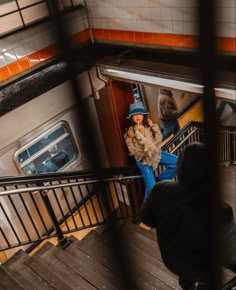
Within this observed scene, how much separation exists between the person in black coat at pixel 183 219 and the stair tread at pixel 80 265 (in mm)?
1363

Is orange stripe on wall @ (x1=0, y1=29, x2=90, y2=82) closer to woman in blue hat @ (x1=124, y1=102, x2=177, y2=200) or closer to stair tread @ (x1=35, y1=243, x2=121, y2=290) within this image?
woman in blue hat @ (x1=124, y1=102, x2=177, y2=200)

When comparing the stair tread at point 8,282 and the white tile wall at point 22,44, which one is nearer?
the stair tread at point 8,282

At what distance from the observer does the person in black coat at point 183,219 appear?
1.78 m

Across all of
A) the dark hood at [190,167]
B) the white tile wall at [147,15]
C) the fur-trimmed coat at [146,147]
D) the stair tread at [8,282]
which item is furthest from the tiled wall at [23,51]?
the dark hood at [190,167]

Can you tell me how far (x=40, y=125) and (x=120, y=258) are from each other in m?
4.30

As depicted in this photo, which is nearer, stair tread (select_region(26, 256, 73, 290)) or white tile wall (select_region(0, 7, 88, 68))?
stair tread (select_region(26, 256, 73, 290))

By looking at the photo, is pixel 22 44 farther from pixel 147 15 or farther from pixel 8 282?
pixel 8 282

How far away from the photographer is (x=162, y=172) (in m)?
5.27

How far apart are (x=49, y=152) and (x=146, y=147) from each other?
5.77ft

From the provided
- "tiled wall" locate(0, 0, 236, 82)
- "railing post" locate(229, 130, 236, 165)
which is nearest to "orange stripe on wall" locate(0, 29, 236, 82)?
"tiled wall" locate(0, 0, 236, 82)

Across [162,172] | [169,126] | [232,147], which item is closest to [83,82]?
[162,172]

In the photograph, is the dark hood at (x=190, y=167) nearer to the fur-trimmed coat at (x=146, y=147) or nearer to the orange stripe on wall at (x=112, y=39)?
the orange stripe on wall at (x=112, y=39)

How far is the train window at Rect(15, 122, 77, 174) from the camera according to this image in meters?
5.12

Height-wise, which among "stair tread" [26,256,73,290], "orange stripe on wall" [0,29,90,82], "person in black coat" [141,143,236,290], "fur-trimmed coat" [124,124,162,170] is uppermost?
"orange stripe on wall" [0,29,90,82]
